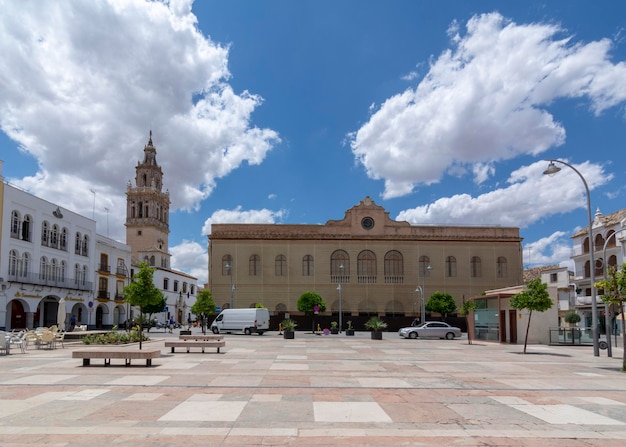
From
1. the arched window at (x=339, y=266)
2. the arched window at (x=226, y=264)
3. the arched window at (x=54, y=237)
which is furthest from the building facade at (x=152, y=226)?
the arched window at (x=54, y=237)

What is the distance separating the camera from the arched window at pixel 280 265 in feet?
215

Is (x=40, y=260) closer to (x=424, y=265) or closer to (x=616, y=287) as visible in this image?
(x=616, y=287)

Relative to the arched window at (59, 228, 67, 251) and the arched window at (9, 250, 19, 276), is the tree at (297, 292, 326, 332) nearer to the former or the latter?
the arched window at (59, 228, 67, 251)

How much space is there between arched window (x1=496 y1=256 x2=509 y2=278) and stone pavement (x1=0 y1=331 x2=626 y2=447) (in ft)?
169

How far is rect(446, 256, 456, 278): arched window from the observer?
2628 inches

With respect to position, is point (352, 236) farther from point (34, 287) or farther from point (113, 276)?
point (34, 287)

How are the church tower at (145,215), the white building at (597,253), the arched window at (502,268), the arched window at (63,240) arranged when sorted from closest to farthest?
the arched window at (63,240) → the white building at (597,253) → the arched window at (502,268) → the church tower at (145,215)

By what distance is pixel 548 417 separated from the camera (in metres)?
9.42

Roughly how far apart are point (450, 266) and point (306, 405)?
59.3m

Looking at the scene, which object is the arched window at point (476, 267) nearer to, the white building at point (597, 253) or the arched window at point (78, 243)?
the white building at point (597, 253)

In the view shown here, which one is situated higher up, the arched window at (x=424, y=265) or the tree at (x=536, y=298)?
the arched window at (x=424, y=265)

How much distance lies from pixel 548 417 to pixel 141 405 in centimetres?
739

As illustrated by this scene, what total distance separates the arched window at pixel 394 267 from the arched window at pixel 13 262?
40653mm

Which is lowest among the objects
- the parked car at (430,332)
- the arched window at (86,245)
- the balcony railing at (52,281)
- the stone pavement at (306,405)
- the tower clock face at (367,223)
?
the parked car at (430,332)
